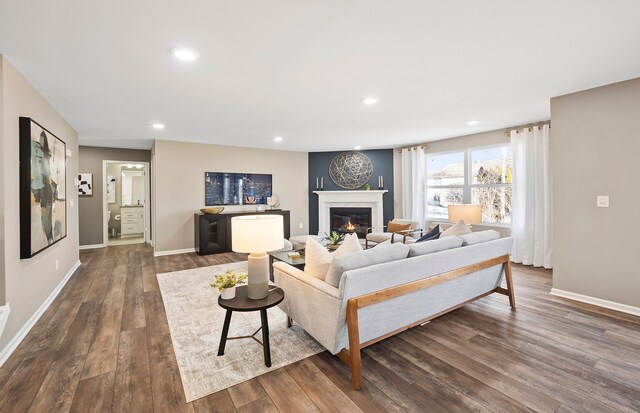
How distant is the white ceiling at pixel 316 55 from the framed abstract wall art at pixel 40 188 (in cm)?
54

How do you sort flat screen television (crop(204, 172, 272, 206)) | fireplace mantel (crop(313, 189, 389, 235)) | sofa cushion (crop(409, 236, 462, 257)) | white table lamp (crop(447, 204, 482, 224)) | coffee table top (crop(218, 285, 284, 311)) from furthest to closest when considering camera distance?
1. fireplace mantel (crop(313, 189, 389, 235))
2. flat screen television (crop(204, 172, 272, 206))
3. white table lamp (crop(447, 204, 482, 224))
4. sofa cushion (crop(409, 236, 462, 257))
5. coffee table top (crop(218, 285, 284, 311))

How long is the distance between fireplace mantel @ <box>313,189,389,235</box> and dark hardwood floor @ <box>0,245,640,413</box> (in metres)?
4.09

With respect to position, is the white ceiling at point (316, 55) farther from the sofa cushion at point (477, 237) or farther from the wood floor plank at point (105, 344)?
the wood floor plank at point (105, 344)

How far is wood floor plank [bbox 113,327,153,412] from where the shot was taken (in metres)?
1.74

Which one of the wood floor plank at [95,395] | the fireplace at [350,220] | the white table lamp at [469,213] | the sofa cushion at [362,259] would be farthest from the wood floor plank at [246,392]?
the fireplace at [350,220]

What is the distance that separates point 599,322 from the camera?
2781 millimetres

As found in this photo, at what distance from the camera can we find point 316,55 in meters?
2.35

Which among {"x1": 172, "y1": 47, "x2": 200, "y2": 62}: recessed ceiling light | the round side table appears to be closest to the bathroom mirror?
{"x1": 172, "y1": 47, "x2": 200, "y2": 62}: recessed ceiling light

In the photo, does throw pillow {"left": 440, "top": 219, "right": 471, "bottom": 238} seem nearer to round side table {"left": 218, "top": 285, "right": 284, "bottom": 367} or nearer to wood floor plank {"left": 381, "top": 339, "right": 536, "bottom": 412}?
wood floor plank {"left": 381, "top": 339, "right": 536, "bottom": 412}

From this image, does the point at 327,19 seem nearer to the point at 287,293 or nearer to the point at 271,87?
the point at 271,87

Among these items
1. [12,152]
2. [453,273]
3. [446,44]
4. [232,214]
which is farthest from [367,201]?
[12,152]

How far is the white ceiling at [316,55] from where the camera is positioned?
1.79 m

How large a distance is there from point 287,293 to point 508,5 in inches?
101

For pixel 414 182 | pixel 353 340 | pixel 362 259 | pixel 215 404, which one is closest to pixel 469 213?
pixel 414 182
